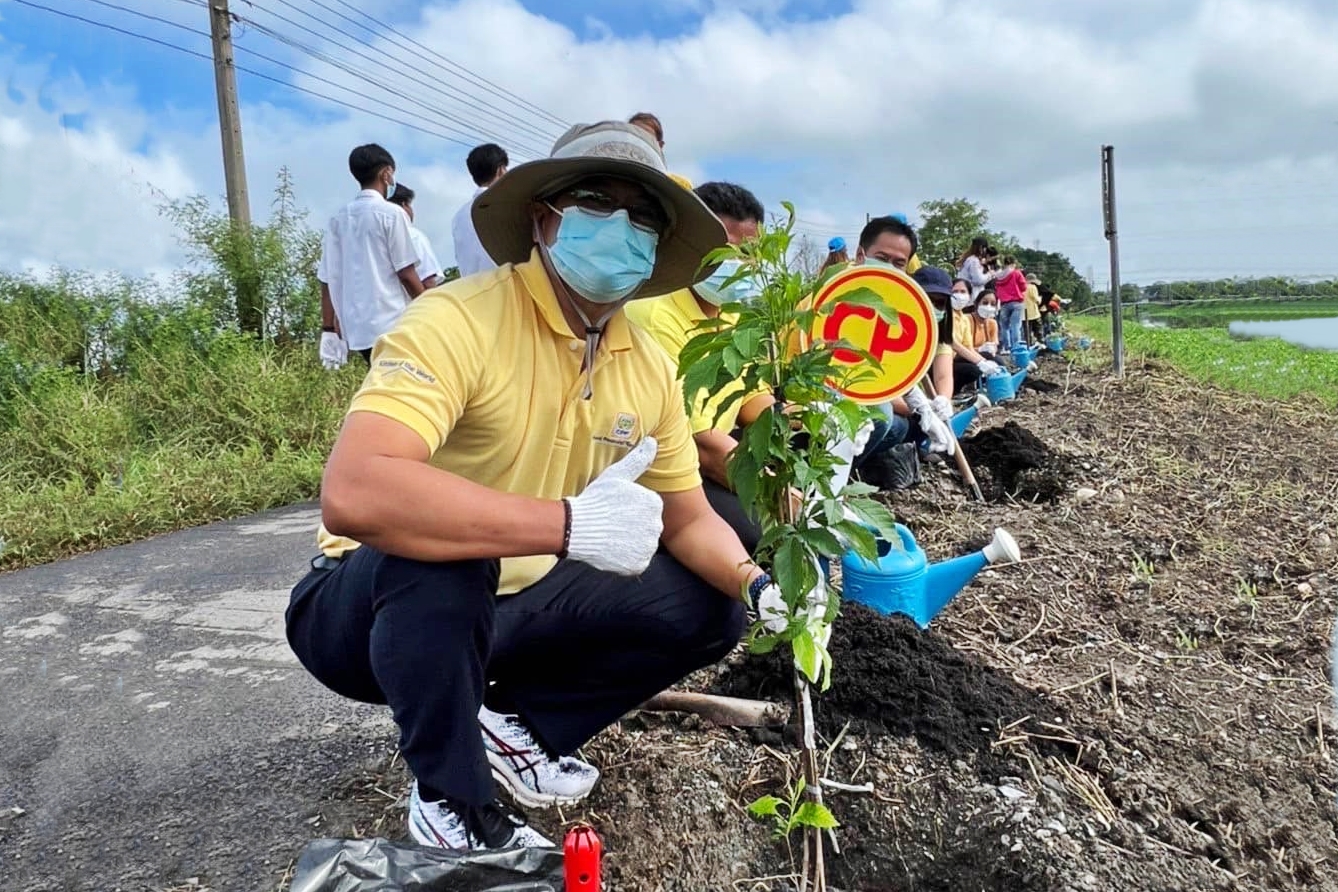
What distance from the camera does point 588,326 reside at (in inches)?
74.7

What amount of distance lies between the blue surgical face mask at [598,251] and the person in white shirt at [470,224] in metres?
2.75

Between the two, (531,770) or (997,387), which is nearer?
(531,770)

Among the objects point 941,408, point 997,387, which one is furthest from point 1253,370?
point 941,408

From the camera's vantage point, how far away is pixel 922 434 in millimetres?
4969

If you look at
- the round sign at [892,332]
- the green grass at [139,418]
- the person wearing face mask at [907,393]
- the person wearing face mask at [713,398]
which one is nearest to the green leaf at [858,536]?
the person wearing face mask at [713,398]

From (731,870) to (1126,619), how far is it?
76.1 inches

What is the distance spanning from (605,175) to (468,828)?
4.16 feet

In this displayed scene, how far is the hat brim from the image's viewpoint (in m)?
1.76

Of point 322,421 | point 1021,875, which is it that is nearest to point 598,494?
point 1021,875

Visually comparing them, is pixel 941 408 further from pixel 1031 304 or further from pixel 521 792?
pixel 1031 304

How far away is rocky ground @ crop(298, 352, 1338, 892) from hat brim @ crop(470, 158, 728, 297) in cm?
110

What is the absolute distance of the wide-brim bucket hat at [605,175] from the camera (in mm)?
1755

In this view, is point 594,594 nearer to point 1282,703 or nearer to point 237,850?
point 237,850

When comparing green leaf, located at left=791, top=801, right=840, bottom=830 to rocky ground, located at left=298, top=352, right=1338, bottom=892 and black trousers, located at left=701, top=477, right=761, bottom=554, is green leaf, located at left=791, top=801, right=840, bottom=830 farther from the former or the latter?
black trousers, located at left=701, top=477, right=761, bottom=554
